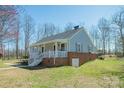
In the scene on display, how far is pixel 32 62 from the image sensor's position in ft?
62.4

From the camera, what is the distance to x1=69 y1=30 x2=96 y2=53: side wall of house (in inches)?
715

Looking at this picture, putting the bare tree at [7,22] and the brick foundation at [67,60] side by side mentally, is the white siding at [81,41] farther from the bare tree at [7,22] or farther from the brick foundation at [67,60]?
the bare tree at [7,22]

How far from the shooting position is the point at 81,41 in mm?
19219

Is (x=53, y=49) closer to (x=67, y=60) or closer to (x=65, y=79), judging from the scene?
(x=67, y=60)

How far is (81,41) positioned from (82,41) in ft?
0.43

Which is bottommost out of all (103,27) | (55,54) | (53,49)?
(55,54)

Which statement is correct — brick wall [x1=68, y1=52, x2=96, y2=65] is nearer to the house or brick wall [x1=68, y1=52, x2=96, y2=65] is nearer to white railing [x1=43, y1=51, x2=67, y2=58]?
the house

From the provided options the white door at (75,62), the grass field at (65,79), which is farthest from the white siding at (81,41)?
the grass field at (65,79)

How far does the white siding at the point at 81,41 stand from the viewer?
59.6ft

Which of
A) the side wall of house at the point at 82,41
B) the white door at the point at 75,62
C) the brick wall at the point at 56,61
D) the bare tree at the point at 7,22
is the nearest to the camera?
the bare tree at the point at 7,22

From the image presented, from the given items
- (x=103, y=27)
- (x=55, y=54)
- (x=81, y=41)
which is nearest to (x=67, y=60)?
(x=55, y=54)

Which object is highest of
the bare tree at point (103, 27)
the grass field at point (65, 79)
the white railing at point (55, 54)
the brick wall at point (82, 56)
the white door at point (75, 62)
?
the bare tree at point (103, 27)

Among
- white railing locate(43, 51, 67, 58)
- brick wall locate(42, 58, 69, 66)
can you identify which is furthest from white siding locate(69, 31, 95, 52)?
brick wall locate(42, 58, 69, 66)

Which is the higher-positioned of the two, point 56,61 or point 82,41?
point 82,41
